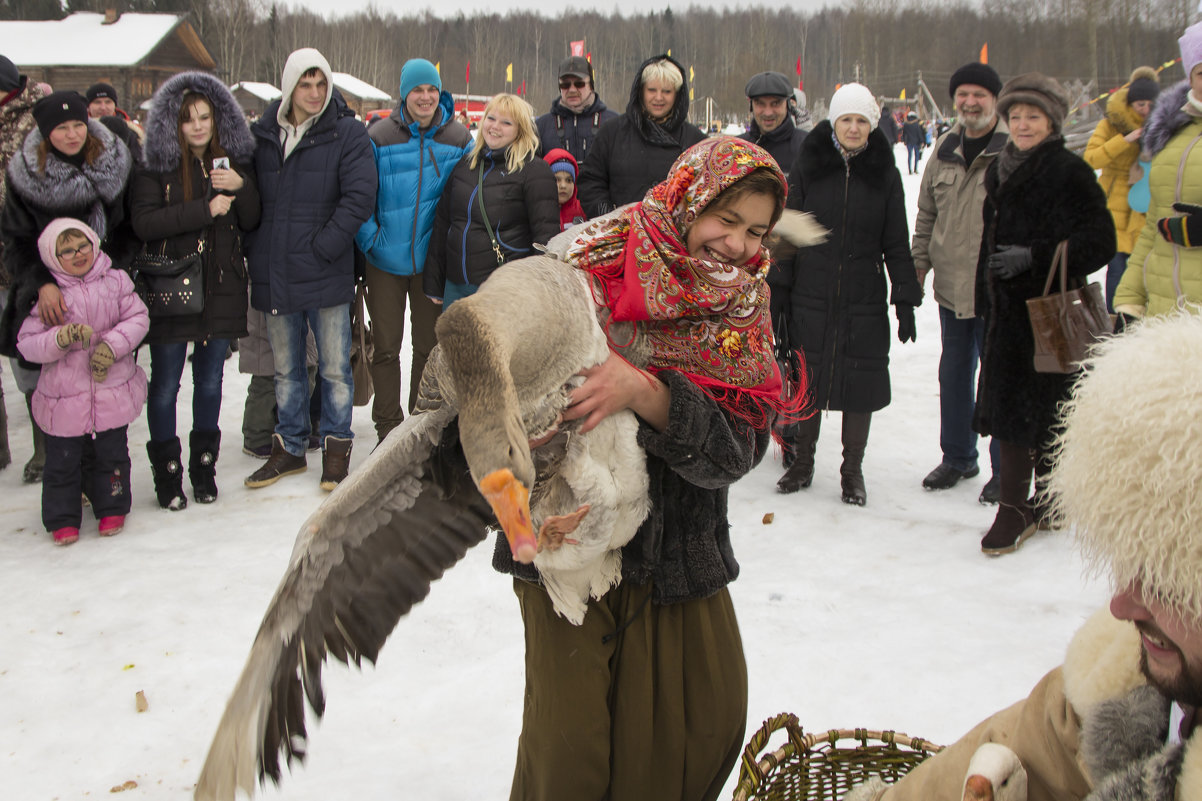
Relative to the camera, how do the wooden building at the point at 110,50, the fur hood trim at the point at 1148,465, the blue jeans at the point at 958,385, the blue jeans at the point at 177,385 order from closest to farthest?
1. the fur hood trim at the point at 1148,465
2. the blue jeans at the point at 177,385
3. the blue jeans at the point at 958,385
4. the wooden building at the point at 110,50

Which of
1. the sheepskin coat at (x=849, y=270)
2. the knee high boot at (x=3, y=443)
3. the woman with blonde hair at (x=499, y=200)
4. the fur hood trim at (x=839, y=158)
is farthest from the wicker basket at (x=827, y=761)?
the knee high boot at (x=3, y=443)

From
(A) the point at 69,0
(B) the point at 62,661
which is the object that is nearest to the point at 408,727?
(B) the point at 62,661

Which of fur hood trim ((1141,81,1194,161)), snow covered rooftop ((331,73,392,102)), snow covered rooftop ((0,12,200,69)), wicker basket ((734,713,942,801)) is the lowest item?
wicker basket ((734,713,942,801))

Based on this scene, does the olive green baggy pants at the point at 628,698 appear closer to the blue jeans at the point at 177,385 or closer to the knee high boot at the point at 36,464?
the blue jeans at the point at 177,385

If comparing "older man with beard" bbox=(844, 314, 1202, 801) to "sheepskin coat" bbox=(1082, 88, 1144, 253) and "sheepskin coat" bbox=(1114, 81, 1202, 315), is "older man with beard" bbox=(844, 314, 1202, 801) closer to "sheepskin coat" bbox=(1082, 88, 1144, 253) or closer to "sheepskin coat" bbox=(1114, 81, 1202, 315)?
"sheepskin coat" bbox=(1114, 81, 1202, 315)

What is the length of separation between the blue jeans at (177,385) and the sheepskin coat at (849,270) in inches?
141

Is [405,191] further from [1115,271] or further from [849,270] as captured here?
[1115,271]

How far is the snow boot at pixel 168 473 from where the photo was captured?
523cm

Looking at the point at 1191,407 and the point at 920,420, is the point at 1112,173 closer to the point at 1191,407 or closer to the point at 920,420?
the point at 920,420

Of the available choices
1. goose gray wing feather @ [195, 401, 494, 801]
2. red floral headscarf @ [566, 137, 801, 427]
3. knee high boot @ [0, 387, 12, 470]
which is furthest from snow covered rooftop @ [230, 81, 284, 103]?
red floral headscarf @ [566, 137, 801, 427]

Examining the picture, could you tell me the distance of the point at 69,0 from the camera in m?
59.4

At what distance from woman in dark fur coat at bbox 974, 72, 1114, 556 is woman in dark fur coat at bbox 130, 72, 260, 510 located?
4.38 metres

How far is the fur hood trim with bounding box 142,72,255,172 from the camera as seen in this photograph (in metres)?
5.06

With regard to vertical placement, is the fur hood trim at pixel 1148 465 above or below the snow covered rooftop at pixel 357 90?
below
